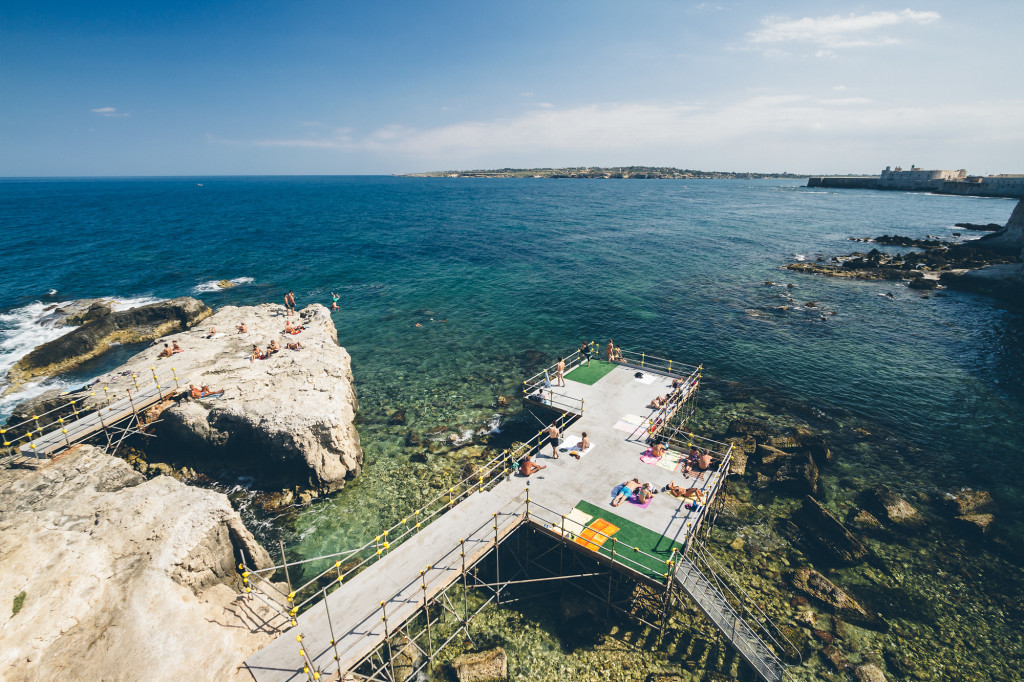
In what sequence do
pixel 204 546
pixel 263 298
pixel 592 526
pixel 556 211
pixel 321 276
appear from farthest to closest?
pixel 556 211 < pixel 321 276 < pixel 263 298 < pixel 592 526 < pixel 204 546

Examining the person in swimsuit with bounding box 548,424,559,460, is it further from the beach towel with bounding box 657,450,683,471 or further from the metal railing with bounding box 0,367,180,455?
the metal railing with bounding box 0,367,180,455

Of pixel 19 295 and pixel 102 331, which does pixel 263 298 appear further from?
pixel 19 295

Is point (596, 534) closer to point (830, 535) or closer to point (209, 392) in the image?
point (830, 535)

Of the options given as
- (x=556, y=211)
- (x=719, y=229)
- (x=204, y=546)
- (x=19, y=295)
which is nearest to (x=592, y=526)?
(x=204, y=546)

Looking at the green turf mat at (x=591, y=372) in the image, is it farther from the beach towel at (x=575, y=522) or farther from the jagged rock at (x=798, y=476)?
the jagged rock at (x=798, y=476)

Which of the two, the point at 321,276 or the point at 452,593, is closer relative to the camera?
the point at 452,593

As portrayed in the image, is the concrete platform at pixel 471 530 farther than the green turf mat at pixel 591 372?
No

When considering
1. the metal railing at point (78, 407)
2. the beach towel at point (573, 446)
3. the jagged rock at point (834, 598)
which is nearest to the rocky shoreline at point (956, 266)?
the jagged rock at point (834, 598)

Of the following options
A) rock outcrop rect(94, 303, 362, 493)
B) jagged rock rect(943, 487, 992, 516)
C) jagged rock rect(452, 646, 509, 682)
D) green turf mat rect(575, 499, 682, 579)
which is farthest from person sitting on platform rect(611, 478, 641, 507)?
jagged rock rect(943, 487, 992, 516)
